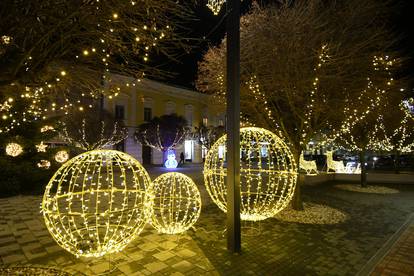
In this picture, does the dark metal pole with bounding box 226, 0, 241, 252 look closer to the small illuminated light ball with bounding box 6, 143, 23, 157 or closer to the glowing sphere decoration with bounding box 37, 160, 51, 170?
the small illuminated light ball with bounding box 6, 143, 23, 157

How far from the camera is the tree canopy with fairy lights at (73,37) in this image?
146 inches

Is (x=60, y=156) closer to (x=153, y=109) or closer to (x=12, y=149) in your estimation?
(x=12, y=149)

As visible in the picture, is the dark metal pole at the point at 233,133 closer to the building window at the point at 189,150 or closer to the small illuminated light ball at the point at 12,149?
the small illuminated light ball at the point at 12,149

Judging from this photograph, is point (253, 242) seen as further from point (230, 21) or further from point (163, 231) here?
point (230, 21)

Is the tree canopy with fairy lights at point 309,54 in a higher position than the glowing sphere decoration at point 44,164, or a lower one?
higher

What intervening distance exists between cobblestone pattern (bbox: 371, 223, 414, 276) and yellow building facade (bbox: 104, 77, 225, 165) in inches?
848

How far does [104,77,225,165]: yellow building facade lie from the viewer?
94.2ft

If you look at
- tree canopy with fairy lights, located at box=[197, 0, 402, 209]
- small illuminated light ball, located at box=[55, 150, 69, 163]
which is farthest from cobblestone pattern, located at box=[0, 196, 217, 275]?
small illuminated light ball, located at box=[55, 150, 69, 163]

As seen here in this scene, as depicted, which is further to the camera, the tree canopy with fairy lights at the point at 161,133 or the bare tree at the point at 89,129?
the tree canopy with fairy lights at the point at 161,133

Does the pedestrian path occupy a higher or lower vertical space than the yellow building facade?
lower

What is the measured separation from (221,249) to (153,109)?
1083 inches

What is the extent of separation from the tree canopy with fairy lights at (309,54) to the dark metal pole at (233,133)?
102 inches

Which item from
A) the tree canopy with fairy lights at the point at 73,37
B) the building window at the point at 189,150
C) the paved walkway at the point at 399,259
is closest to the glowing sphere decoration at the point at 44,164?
the tree canopy with fairy lights at the point at 73,37

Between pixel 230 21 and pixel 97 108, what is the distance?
64.3 ft
